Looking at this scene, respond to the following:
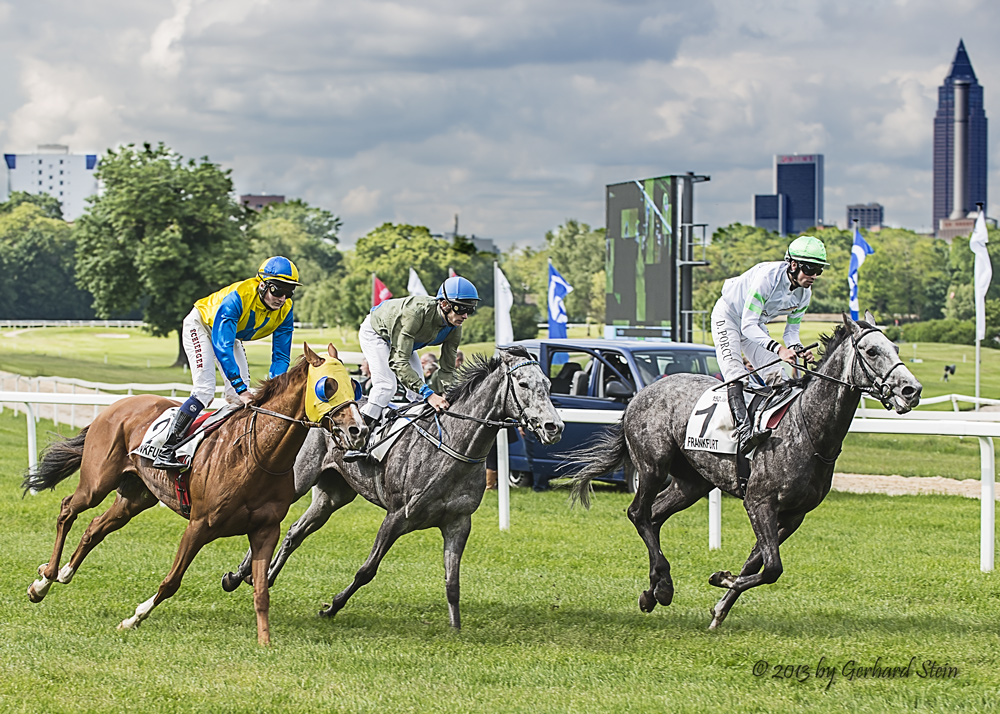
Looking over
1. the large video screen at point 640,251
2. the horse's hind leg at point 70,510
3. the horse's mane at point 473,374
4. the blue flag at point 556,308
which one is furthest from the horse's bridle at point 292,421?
the blue flag at point 556,308

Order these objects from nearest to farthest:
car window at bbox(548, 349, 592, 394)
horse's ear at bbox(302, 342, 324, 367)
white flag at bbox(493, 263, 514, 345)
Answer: horse's ear at bbox(302, 342, 324, 367) → car window at bbox(548, 349, 592, 394) → white flag at bbox(493, 263, 514, 345)

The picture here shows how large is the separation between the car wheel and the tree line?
27065 millimetres

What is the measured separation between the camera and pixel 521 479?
12.0m

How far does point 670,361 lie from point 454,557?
230 inches

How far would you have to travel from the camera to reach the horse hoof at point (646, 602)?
19.9 feet

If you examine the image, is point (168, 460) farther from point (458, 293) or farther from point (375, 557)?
point (458, 293)

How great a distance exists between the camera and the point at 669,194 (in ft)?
52.9

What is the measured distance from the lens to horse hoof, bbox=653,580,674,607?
6023 millimetres

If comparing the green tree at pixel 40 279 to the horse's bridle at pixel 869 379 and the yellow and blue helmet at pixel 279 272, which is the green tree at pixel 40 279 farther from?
the horse's bridle at pixel 869 379

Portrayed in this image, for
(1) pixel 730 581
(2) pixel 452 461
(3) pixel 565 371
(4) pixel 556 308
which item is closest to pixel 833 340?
(1) pixel 730 581

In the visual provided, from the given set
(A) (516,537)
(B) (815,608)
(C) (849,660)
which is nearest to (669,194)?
(A) (516,537)

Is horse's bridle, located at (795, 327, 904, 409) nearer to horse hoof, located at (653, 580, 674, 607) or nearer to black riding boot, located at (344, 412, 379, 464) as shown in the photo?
horse hoof, located at (653, 580, 674, 607)

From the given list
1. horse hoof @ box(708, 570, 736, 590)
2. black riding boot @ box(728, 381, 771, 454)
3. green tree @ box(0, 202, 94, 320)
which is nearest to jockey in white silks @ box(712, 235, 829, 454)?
black riding boot @ box(728, 381, 771, 454)

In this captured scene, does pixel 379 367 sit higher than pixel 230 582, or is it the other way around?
pixel 379 367
